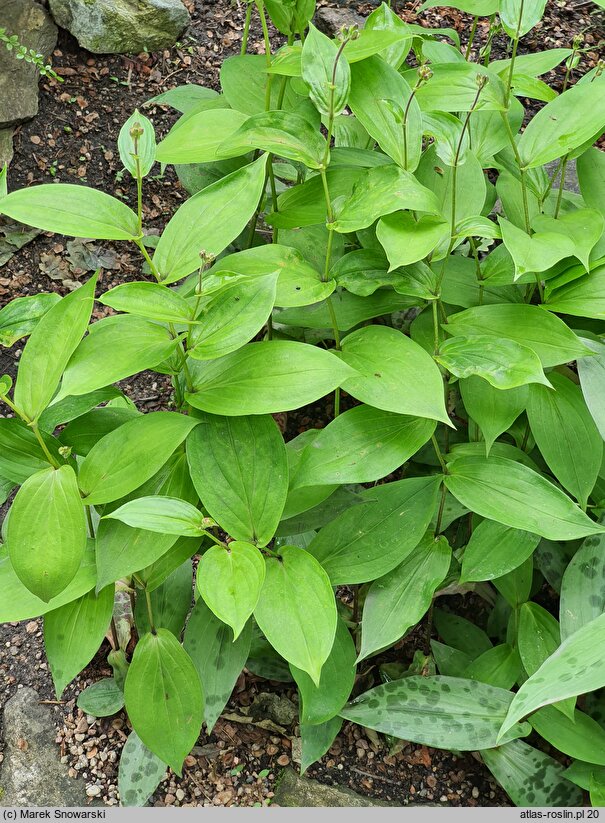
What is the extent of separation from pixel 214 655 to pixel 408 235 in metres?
0.73

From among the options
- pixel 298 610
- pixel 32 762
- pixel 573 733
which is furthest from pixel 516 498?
pixel 32 762

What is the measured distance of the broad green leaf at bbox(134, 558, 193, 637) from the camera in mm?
1313

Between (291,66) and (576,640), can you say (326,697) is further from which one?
(291,66)

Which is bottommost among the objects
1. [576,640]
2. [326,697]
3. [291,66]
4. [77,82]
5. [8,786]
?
[8,786]

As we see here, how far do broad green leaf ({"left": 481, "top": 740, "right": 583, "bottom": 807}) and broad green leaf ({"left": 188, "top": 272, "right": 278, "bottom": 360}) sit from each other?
33.5 inches

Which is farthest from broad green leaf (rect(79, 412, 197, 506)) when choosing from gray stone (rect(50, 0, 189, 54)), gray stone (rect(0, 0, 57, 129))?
gray stone (rect(50, 0, 189, 54))

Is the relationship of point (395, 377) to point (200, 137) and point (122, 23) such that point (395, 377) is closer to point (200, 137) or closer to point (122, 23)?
point (200, 137)

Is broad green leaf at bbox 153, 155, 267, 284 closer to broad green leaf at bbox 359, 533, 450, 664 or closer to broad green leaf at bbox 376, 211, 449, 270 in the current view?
broad green leaf at bbox 376, 211, 449, 270

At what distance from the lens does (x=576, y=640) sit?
875mm

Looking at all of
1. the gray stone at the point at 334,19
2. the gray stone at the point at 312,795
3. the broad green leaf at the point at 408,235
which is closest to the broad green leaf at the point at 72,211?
the broad green leaf at the point at 408,235

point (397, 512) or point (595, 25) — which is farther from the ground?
point (595, 25)

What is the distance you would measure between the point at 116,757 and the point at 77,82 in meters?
1.78

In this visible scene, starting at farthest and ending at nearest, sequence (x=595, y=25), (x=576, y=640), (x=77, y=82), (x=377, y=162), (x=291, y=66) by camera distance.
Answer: (x=595, y=25) → (x=77, y=82) → (x=377, y=162) → (x=291, y=66) → (x=576, y=640)
